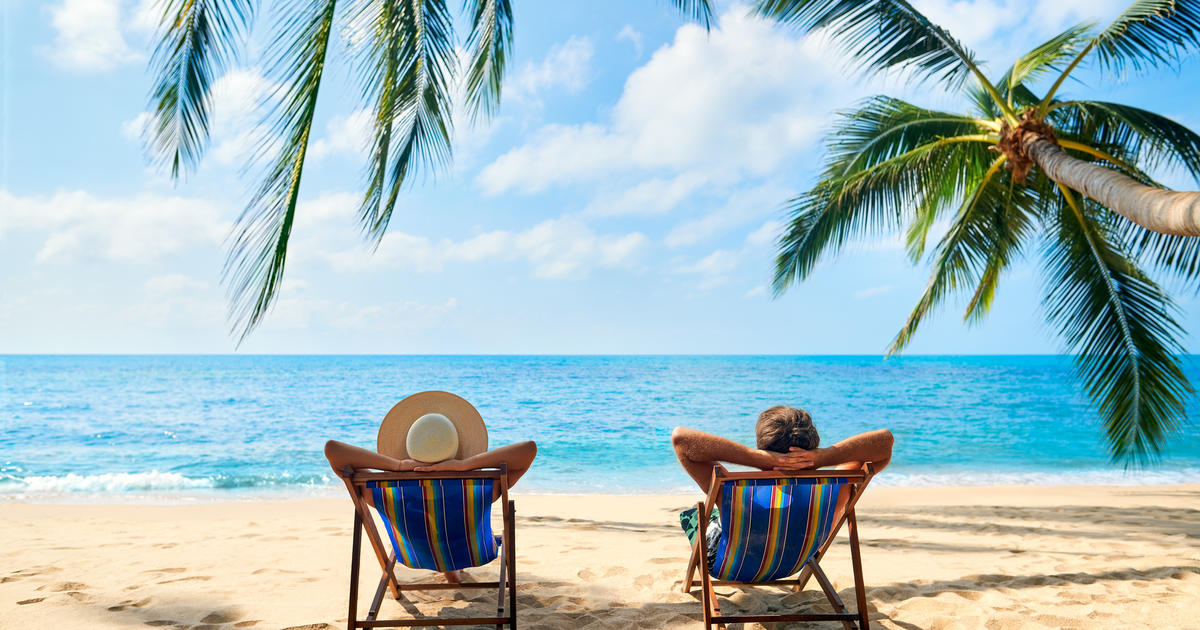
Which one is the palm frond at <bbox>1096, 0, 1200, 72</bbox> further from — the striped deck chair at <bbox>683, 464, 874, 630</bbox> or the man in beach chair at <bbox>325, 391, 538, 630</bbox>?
the man in beach chair at <bbox>325, 391, 538, 630</bbox>

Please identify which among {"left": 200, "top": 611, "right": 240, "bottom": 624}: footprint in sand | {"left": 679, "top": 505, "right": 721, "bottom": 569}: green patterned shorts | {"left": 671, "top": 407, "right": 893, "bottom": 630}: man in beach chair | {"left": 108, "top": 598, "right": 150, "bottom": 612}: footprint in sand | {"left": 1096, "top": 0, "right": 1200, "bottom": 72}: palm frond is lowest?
{"left": 108, "top": 598, "right": 150, "bottom": 612}: footprint in sand

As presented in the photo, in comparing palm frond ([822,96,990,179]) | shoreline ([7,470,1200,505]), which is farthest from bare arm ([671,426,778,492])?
shoreline ([7,470,1200,505])

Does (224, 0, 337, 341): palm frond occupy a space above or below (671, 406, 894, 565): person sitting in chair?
above

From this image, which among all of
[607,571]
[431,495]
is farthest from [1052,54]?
[431,495]

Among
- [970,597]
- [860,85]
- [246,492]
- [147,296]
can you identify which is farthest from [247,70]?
[147,296]

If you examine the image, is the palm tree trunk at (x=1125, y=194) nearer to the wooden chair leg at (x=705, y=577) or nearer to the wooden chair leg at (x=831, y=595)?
the wooden chair leg at (x=831, y=595)

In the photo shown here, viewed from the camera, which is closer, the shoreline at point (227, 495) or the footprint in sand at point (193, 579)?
the footprint in sand at point (193, 579)

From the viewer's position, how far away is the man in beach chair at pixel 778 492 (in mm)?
2336

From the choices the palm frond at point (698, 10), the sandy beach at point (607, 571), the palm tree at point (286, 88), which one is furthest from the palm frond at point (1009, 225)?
the palm tree at point (286, 88)

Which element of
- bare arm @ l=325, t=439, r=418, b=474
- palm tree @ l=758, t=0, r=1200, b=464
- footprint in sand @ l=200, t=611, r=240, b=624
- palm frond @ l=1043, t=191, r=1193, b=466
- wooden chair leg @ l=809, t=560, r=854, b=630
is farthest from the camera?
palm frond @ l=1043, t=191, r=1193, b=466

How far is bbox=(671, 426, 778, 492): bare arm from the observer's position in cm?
235

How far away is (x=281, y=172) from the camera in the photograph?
107 inches

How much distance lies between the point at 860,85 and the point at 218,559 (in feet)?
17.9

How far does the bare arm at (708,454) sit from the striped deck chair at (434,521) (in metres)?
0.65
